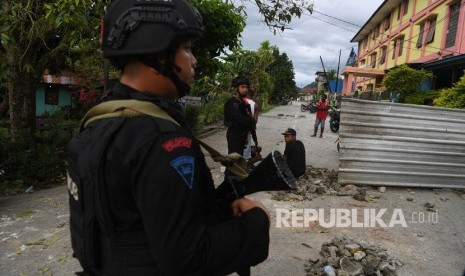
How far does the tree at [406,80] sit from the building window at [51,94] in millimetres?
15733

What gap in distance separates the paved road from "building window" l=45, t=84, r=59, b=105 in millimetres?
13862

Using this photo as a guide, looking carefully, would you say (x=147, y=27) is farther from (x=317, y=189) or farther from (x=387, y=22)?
(x=387, y=22)

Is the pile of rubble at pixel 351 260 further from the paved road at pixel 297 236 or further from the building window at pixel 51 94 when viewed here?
the building window at pixel 51 94

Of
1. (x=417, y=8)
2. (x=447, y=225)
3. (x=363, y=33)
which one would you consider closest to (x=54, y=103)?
(x=447, y=225)

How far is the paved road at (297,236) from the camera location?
3.31 m

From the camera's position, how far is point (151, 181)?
0.94 m

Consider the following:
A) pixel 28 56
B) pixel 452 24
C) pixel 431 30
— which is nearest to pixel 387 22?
pixel 431 30

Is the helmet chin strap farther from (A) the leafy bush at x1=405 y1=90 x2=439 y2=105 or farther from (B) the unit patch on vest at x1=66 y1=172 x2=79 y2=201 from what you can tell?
(A) the leafy bush at x1=405 y1=90 x2=439 y2=105

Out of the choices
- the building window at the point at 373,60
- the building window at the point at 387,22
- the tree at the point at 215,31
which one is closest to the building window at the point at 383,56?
the building window at the point at 387,22

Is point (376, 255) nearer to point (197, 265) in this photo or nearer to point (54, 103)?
point (197, 265)

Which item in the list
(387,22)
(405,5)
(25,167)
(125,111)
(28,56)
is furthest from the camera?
(387,22)

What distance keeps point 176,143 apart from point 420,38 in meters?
21.5

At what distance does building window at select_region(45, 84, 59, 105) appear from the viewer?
696 inches

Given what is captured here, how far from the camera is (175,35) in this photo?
108 centimetres
